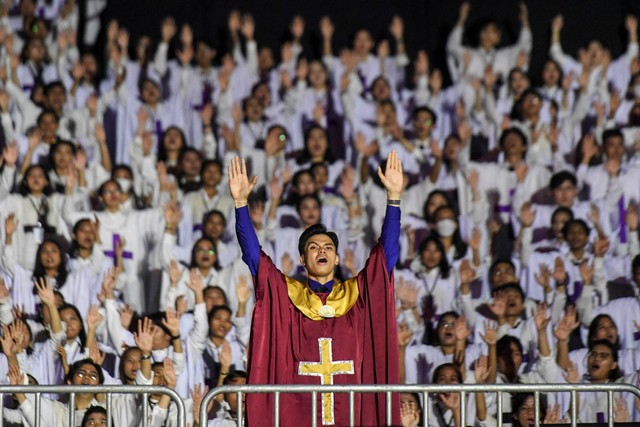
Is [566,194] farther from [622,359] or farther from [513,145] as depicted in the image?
[622,359]

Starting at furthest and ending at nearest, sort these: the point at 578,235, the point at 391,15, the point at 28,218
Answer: the point at 391,15 < the point at 28,218 < the point at 578,235

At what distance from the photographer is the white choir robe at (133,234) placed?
29.3 ft

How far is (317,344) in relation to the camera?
17.9 ft

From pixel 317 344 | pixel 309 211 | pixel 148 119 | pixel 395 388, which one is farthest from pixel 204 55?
pixel 395 388

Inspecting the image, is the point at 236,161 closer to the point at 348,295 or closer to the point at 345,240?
the point at 348,295

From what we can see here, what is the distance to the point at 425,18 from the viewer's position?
10688mm

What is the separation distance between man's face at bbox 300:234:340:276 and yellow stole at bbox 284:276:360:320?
0.33 feet

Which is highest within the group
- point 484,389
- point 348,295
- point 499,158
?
point 499,158

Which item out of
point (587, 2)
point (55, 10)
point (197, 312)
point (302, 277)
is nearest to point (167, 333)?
point (197, 312)

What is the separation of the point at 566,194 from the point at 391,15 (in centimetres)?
237

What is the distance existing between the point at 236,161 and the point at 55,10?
539 centimetres

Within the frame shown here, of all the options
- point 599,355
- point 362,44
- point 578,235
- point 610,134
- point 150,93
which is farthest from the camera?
point 362,44

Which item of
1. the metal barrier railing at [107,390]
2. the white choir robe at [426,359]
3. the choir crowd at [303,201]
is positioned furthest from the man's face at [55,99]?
the metal barrier railing at [107,390]

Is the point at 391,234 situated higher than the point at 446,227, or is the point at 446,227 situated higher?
the point at 446,227
